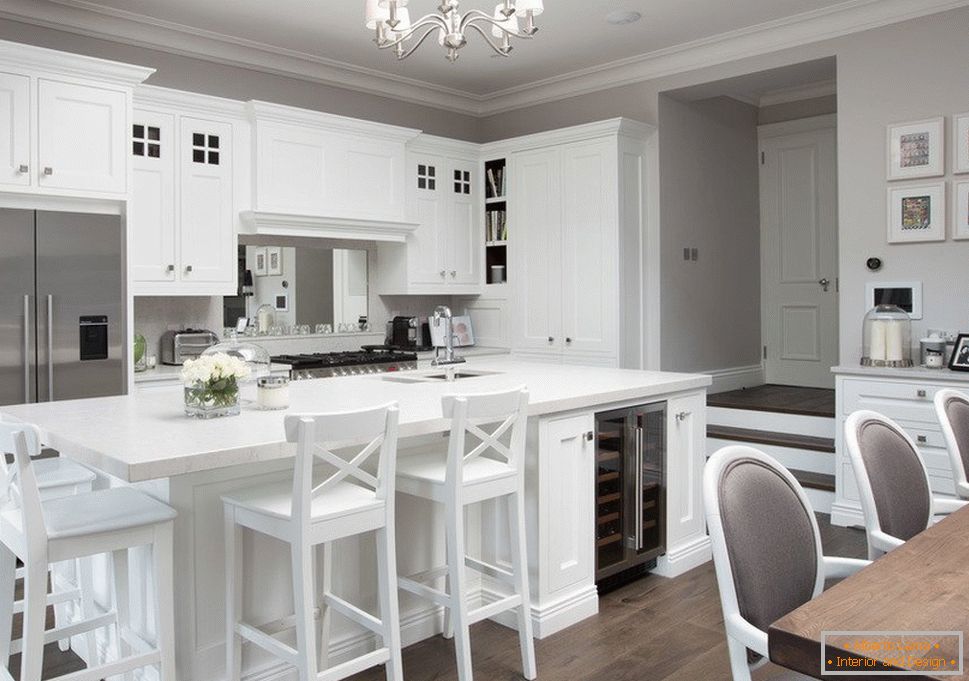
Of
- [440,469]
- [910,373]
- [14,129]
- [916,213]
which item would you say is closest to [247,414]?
[440,469]

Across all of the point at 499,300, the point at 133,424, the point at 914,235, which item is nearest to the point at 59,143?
the point at 133,424

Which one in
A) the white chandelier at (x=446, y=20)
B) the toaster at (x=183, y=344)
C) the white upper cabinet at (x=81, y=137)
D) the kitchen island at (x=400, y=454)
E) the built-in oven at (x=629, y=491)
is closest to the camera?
the kitchen island at (x=400, y=454)

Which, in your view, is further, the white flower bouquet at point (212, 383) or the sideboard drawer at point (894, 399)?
the sideboard drawer at point (894, 399)

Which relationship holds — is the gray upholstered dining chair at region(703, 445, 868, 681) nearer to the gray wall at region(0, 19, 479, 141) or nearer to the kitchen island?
the kitchen island

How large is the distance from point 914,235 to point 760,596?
373 centimetres

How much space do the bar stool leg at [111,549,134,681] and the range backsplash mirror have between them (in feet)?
A: 9.58

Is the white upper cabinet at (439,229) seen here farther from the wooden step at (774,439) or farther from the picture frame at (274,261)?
the wooden step at (774,439)

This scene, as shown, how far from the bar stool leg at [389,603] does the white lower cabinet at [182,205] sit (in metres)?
2.73

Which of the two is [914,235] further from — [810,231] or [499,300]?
[499,300]

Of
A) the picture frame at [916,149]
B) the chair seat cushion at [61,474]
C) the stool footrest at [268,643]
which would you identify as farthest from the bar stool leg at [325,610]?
the picture frame at [916,149]

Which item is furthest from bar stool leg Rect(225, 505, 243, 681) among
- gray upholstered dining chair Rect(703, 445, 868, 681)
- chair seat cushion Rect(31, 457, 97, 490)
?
gray upholstered dining chair Rect(703, 445, 868, 681)

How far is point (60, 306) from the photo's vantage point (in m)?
3.94

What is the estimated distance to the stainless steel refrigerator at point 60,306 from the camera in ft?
12.5

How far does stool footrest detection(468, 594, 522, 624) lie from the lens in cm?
260
